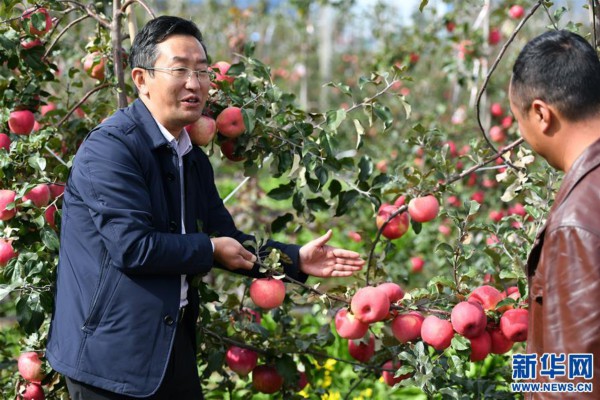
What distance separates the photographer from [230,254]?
181 centimetres

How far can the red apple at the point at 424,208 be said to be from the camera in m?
2.26

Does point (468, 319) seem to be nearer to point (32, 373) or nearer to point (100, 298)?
point (100, 298)

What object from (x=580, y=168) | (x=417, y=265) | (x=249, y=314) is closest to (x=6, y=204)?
(x=249, y=314)

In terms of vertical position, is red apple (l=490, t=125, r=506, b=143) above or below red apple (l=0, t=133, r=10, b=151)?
above

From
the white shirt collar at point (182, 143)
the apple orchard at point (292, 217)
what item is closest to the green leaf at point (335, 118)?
the apple orchard at point (292, 217)

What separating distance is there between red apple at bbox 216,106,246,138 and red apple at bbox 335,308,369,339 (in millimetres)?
607

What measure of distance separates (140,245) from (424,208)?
96cm

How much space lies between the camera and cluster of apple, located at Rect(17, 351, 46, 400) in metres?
2.11

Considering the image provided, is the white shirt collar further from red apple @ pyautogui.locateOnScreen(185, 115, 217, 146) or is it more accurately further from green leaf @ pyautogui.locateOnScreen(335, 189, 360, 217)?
green leaf @ pyautogui.locateOnScreen(335, 189, 360, 217)

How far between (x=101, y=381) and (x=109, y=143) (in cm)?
53

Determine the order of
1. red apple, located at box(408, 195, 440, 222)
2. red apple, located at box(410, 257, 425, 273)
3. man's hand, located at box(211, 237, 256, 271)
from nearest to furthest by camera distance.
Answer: man's hand, located at box(211, 237, 256, 271), red apple, located at box(408, 195, 440, 222), red apple, located at box(410, 257, 425, 273)

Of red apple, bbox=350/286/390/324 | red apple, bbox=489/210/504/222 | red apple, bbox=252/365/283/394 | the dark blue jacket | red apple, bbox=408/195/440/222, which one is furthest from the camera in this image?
red apple, bbox=489/210/504/222

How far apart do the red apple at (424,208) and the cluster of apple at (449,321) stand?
0.30m

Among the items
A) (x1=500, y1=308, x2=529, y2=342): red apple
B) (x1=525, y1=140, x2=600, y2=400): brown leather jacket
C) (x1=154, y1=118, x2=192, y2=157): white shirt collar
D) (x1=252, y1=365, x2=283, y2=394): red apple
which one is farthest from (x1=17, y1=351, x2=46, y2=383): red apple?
(x1=525, y1=140, x2=600, y2=400): brown leather jacket
